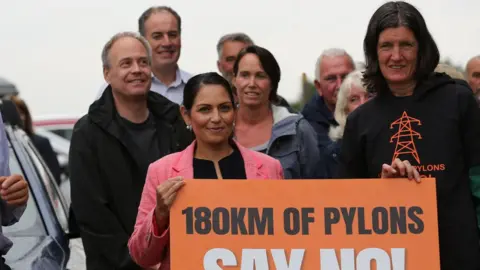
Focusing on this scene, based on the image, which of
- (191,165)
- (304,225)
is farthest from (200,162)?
(304,225)

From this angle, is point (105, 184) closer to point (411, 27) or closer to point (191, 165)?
point (191, 165)

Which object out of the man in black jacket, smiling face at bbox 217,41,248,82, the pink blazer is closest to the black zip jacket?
the man in black jacket

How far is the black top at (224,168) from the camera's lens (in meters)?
5.55

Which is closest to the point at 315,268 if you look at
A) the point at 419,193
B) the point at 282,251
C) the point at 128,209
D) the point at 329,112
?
the point at 282,251

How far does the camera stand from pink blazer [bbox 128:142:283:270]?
5312 mm

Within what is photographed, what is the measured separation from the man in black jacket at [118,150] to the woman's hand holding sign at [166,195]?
118 centimetres

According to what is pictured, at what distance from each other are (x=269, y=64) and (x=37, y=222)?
1543mm

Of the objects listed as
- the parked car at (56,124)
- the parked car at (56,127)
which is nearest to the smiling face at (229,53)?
the parked car at (56,127)

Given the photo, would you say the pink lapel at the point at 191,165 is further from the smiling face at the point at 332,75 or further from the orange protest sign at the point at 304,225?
the smiling face at the point at 332,75

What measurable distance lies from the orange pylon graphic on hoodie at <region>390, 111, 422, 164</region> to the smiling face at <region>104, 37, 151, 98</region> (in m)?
1.84

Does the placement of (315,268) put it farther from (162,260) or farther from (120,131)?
(120,131)

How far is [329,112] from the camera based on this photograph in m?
8.43

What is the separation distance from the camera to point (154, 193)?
5.45 metres

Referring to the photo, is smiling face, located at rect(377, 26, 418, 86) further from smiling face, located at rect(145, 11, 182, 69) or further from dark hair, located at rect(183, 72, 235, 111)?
smiling face, located at rect(145, 11, 182, 69)
